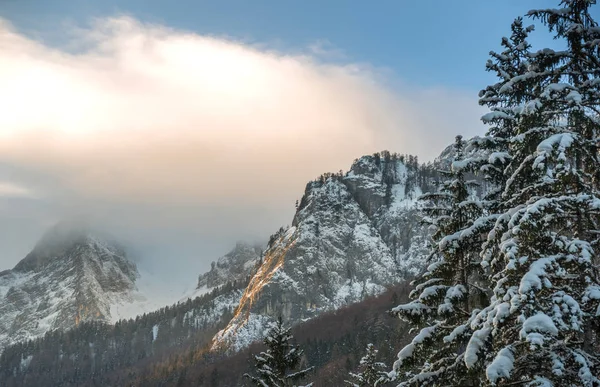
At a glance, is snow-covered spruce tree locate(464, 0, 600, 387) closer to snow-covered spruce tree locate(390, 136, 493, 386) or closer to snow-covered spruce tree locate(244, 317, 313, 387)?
snow-covered spruce tree locate(390, 136, 493, 386)

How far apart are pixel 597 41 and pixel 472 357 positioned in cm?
894

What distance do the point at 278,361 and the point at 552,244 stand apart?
67.6ft

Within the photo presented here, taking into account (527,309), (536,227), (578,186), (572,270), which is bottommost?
(527,309)

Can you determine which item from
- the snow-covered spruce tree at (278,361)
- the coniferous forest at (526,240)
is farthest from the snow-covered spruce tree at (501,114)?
the snow-covered spruce tree at (278,361)

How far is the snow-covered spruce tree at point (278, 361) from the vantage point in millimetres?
30281

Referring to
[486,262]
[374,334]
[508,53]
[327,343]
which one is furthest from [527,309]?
[327,343]

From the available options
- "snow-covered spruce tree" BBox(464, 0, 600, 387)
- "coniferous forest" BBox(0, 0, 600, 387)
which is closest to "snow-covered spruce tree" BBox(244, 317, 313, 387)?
"coniferous forest" BBox(0, 0, 600, 387)

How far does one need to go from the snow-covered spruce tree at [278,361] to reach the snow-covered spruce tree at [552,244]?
1729 cm

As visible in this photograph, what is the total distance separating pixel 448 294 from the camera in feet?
57.8

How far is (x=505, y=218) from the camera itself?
46.5 feet

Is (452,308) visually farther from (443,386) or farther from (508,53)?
(508,53)

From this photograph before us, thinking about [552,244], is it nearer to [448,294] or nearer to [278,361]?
[448,294]

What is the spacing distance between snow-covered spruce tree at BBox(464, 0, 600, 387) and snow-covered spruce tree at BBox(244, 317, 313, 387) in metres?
17.3

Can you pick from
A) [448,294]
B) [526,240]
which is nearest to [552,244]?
[526,240]
